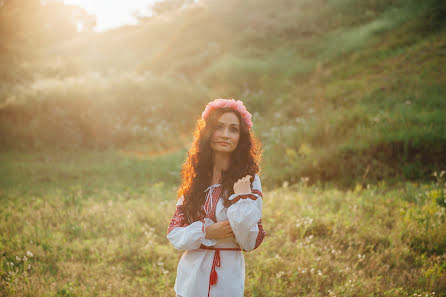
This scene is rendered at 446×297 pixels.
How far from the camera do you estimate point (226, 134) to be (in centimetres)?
260

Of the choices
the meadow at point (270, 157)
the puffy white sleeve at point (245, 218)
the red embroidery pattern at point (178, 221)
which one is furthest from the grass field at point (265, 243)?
the puffy white sleeve at point (245, 218)

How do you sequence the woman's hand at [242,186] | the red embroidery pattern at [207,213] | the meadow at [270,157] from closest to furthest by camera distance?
1. the woman's hand at [242,186]
2. the red embroidery pattern at [207,213]
3. the meadow at [270,157]

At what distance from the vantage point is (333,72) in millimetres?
15734

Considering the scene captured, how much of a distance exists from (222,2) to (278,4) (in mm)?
5765

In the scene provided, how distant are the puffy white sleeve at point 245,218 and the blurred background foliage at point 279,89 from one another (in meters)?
5.84

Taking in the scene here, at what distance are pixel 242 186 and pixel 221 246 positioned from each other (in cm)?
49

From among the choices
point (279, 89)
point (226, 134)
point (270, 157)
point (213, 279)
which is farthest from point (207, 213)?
point (279, 89)

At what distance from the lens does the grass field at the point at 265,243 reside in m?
3.95

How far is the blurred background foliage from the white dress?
5825 millimetres

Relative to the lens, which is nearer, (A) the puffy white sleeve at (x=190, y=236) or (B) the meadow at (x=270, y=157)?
(A) the puffy white sleeve at (x=190, y=236)

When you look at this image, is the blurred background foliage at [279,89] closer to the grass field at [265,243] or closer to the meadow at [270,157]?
the meadow at [270,157]

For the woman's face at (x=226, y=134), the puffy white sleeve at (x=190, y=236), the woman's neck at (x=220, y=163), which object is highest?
the woman's face at (x=226, y=134)

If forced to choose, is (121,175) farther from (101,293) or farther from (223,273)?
(223,273)

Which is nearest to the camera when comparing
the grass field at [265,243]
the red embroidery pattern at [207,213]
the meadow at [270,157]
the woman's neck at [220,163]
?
the red embroidery pattern at [207,213]
